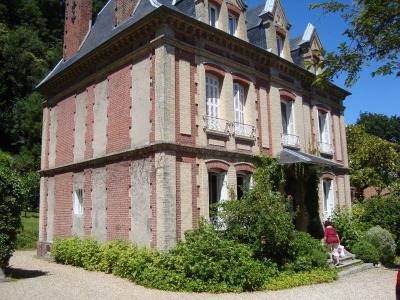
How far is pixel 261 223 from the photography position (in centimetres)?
1152

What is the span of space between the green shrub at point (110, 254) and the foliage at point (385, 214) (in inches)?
473

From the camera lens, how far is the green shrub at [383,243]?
15.9 metres

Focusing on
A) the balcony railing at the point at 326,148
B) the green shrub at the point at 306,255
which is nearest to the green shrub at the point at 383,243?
the green shrub at the point at 306,255

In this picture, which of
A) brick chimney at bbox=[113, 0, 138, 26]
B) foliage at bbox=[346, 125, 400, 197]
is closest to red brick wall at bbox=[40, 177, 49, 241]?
brick chimney at bbox=[113, 0, 138, 26]

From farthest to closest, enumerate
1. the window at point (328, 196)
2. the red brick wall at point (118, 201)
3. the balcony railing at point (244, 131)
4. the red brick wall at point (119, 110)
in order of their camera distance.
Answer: the window at point (328, 196)
the balcony railing at point (244, 131)
the red brick wall at point (119, 110)
the red brick wall at point (118, 201)

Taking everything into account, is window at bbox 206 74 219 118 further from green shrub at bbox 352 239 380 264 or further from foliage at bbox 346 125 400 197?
foliage at bbox 346 125 400 197

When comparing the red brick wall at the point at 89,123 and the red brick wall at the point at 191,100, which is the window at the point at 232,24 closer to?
the red brick wall at the point at 191,100

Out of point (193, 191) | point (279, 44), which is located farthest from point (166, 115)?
point (279, 44)

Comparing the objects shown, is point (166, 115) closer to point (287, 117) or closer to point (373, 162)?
point (287, 117)

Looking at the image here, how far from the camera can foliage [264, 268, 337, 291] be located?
1070 cm

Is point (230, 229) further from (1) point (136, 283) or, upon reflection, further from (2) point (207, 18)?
(2) point (207, 18)

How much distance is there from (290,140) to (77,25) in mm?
10916

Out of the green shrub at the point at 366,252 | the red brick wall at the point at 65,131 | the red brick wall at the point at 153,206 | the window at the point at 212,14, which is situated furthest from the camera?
the red brick wall at the point at 65,131

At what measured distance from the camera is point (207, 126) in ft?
43.6
